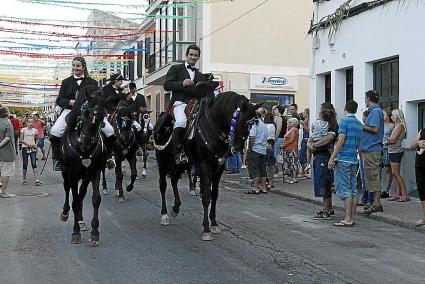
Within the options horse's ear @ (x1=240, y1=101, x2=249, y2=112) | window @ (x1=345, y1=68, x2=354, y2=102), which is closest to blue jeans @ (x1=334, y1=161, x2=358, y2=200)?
horse's ear @ (x1=240, y1=101, x2=249, y2=112)

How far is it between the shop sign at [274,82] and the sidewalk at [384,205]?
34.2ft

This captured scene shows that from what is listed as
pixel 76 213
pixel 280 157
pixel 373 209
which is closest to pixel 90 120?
pixel 76 213

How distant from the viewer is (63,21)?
79.7ft

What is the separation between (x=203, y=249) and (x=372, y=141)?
450cm

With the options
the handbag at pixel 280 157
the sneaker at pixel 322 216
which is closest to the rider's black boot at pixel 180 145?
the sneaker at pixel 322 216

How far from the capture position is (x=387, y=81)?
47.5 ft

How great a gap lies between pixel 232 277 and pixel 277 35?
22452 mm

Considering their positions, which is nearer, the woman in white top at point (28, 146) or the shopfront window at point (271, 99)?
the woman in white top at point (28, 146)

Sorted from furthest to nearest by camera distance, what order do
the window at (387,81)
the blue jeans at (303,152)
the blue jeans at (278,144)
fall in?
the blue jeans at (303,152)
the blue jeans at (278,144)
the window at (387,81)

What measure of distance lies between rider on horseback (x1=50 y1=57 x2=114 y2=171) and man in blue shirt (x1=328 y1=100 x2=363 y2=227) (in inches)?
152

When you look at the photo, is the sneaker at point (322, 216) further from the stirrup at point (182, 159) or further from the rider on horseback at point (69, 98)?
the rider on horseback at point (69, 98)

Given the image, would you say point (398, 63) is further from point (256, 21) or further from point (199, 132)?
point (256, 21)

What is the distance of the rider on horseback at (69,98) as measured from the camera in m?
8.70

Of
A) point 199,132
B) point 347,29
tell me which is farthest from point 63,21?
point 199,132
